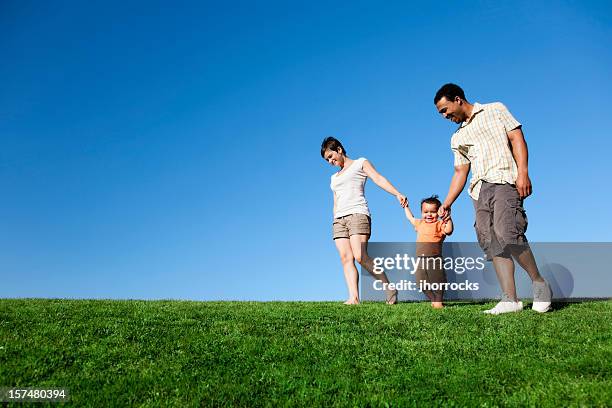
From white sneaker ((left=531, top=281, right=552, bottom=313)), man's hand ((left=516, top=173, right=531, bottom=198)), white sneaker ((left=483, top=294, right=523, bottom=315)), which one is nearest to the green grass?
white sneaker ((left=483, top=294, right=523, bottom=315))

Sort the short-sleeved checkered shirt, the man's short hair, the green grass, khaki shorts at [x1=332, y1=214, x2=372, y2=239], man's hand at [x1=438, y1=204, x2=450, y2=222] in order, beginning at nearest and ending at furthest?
the green grass
the short-sleeved checkered shirt
the man's short hair
man's hand at [x1=438, y1=204, x2=450, y2=222]
khaki shorts at [x1=332, y1=214, x2=372, y2=239]

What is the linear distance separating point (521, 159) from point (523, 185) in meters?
0.40

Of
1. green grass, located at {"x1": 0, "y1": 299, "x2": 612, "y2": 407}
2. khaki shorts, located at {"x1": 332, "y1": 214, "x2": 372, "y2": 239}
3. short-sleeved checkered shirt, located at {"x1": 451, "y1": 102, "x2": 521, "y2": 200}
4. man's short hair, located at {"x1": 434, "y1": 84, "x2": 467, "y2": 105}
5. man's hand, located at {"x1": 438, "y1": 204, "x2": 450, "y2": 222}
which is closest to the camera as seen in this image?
green grass, located at {"x1": 0, "y1": 299, "x2": 612, "y2": 407}

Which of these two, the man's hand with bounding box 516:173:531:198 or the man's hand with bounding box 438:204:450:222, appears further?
the man's hand with bounding box 438:204:450:222

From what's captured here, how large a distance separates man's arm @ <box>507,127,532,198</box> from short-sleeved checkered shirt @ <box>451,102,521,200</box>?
0.23ft

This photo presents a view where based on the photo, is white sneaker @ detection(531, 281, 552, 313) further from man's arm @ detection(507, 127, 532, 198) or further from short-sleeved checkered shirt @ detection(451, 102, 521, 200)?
short-sleeved checkered shirt @ detection(451, 102, 521, 200)

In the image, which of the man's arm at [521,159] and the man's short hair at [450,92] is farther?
the man's short hair at [450,92]

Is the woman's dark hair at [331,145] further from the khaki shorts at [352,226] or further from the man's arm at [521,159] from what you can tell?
the man's arm at [521,159]

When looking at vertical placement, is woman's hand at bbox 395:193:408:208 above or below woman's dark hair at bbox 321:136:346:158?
below

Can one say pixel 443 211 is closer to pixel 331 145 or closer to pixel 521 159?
pixel 521 159

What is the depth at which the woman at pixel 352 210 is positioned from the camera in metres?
10.7

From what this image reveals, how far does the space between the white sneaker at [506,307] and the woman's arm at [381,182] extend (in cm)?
284

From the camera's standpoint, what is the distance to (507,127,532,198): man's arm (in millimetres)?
8281

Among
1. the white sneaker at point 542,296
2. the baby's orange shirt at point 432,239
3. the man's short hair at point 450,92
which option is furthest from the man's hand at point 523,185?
the baby's orange shirt at point 432,239
